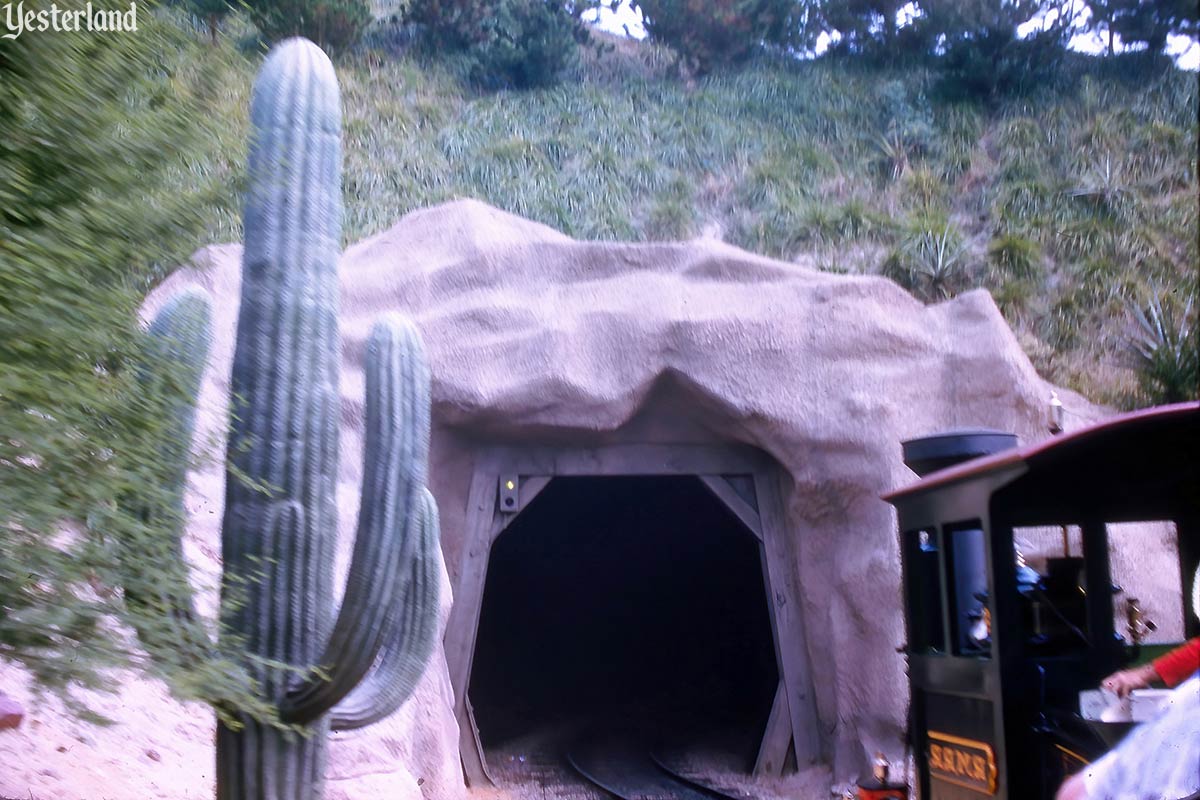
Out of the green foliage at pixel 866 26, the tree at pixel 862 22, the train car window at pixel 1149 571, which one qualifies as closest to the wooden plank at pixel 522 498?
the train car window at pixel 1149 571

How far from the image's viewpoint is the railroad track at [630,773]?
10758 mm

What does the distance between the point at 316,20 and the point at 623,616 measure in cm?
1334

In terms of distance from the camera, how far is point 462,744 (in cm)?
1110

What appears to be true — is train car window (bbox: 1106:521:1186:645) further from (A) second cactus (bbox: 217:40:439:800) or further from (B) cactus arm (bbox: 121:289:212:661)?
(B) cactus arm (bbox: 121:289:212:661)

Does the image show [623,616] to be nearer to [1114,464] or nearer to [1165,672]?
[1114,464]

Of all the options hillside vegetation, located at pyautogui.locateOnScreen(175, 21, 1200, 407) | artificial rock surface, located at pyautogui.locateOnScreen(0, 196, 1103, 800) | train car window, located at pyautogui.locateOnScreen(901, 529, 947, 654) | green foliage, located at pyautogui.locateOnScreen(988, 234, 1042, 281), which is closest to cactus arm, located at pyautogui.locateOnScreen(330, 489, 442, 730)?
train car window, located at pyautogui.locateOnScreen(901, 529, 947, 654)

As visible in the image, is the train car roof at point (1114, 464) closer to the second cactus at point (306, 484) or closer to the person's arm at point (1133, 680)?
the person's arm at point (1133, 680)

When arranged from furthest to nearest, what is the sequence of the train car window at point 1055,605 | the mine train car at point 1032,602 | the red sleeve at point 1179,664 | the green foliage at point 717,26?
1. the green foliage at point 717,26
2. the train car window at point 1055,605
3. the mine train car at point 1032,602
4. the red sleeve at point 1179,664

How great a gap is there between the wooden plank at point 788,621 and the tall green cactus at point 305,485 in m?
6.53

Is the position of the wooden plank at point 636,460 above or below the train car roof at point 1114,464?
above

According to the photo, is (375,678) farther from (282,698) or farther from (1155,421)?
(1155,421)

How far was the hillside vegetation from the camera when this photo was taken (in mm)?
15625

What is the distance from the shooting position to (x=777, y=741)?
11188 mm

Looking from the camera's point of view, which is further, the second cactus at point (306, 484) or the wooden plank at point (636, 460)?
the wooden plank at point (636, 460)
